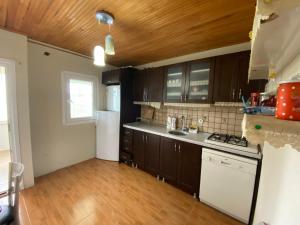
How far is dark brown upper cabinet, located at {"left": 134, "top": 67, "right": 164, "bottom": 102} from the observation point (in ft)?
9.41

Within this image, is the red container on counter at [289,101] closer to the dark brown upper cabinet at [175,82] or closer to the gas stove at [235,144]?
the gas stove at [235,144]

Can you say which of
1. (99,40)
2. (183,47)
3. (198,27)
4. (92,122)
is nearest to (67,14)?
(99,40)

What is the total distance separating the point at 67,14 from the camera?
62.2 inches

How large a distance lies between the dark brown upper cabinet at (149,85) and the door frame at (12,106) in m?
2.08

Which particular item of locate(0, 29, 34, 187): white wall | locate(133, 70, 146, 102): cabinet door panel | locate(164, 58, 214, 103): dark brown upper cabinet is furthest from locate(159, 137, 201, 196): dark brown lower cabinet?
locate(0, 29, 34, 187): white wall

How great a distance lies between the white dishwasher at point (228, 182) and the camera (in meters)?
1.67

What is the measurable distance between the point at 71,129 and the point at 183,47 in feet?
8.92

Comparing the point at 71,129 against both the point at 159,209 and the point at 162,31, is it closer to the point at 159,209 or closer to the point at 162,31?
the point at 159,209

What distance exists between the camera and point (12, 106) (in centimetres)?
205

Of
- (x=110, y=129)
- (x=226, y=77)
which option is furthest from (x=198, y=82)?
(x=110, y=129)

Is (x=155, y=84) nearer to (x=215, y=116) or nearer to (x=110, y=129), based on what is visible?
(x=215, y=116)

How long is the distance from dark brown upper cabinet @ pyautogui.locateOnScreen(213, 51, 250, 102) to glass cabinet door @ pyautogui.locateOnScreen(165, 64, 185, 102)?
0.58 meters

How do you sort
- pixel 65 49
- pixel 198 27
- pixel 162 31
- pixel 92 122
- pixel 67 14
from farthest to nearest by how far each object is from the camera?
pixel 92 122, pixel 65 49, pixel 162 31, pixel 198 27, pixel 67 14

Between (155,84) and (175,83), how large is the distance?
0.45m
